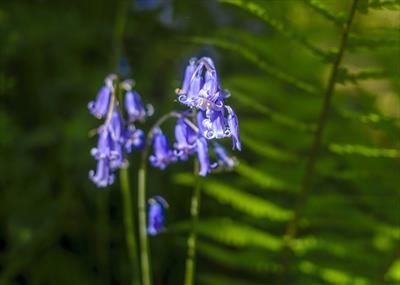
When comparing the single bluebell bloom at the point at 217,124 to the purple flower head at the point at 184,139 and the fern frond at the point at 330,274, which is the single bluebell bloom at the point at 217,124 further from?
the fern frond at the point at 330,274

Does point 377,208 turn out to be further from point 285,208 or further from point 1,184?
point 1,184

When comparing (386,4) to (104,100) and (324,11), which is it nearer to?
(324,11)

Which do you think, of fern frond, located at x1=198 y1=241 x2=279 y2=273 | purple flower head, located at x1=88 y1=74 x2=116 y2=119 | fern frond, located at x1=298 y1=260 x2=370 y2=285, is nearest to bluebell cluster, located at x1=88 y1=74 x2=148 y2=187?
purple flower head, located at x1=88 y1=74 x2=116 y2=119

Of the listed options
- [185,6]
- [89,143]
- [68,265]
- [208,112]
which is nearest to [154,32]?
[185,6]

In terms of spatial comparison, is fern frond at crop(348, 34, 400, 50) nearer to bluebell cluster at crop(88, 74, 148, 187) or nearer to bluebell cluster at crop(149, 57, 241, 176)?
bluebell cluster at crop(149, 57, 241, 176)

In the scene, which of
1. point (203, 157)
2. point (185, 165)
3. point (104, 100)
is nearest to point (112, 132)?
point (104, 100)

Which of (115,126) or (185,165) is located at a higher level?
(185,165)

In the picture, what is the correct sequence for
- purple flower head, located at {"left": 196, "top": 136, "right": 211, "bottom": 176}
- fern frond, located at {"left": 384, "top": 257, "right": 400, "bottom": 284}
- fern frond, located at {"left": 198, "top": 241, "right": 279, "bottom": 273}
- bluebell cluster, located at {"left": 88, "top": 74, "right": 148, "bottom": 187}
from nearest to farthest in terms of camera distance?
purple flower head, located at {"left": 196, "top": 136, "right": 211, "bottom": 176} < bluebell cluster, located at {"left": 88, "top": 74, "right": 148, "bottom": 187} < fern frond, located at {"left": 384, "top": 257, "right": 400, "bottom": 284} < fern frond, located at {"left": 198, "top": 241, "right": 279, "bottom": 273}
